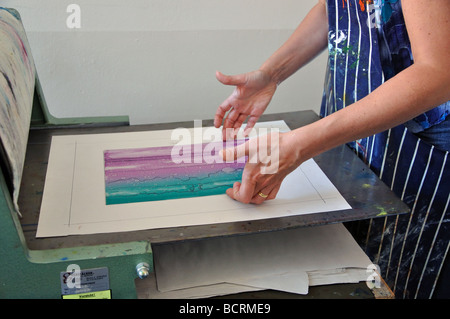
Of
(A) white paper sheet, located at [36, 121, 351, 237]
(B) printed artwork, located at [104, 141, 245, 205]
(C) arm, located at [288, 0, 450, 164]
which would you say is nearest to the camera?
(C) arm, located at [288, 0, 450, 164]

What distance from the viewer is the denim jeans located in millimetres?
889

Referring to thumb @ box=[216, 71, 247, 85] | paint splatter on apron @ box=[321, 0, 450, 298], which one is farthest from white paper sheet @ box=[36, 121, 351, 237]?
thumb @ box=[216, 71, 247, 85]

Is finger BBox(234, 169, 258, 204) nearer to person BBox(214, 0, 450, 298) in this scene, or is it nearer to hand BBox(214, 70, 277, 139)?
person BBox(214, 0, 450, 298)

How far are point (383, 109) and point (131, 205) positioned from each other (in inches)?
19.7

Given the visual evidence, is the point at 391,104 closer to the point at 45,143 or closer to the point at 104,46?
the point at 45,143

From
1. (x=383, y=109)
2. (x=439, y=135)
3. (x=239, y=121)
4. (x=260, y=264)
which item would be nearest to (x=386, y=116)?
(x=383, y=109)

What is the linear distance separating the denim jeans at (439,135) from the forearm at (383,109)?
0.13m

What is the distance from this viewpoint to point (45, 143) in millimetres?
1081

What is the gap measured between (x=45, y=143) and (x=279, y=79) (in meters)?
0.61

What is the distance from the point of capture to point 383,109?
30.5 inches

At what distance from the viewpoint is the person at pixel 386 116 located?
2.47 ft

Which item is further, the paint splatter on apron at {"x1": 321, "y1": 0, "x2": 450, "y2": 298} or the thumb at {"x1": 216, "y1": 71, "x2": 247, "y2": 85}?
the thumb at {"x1": 216, "y1": 71, "x2": 247, "y2": 85}
